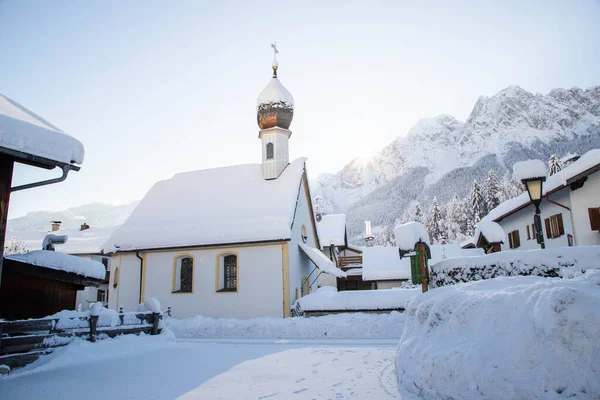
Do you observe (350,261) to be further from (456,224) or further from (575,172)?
(456,224)

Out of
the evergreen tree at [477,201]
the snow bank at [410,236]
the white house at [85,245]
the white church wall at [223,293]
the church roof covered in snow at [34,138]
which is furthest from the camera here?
the evergreen tree at [477,201]

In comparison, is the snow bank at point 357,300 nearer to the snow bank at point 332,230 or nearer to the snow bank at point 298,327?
the snow bank at point 298,327

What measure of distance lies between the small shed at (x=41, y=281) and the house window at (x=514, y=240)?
73.0 feet

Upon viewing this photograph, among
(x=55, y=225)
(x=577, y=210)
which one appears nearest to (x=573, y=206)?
(x=577, y=210)

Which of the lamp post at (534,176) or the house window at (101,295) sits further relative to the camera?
the house window at (101,295)

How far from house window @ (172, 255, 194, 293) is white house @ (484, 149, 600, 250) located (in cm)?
1467

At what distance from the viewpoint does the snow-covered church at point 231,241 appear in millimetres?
19594

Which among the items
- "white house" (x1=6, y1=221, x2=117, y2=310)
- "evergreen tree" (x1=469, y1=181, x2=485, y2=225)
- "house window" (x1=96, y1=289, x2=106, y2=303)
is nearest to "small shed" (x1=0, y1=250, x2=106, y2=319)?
"white house" (x1=6, y1=221, x2=117, y2=310)

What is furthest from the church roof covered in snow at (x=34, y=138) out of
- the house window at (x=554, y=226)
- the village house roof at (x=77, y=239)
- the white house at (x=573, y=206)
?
the village house roof at (x=77, y=239)

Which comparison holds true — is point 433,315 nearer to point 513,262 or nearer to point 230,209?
point 513,262

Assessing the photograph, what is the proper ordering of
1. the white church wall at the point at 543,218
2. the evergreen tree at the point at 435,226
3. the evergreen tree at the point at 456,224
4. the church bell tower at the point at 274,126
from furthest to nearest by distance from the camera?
the evergreen tree at the point at 456,224 < the evergreen tree at the point at 435,226 < the church bell tower at the point at 274,126 < the white church wall at the point at 543,218

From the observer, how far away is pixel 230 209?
877 inches

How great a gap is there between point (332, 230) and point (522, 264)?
34.3 metres

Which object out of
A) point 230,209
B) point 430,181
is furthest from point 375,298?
point 430,181
